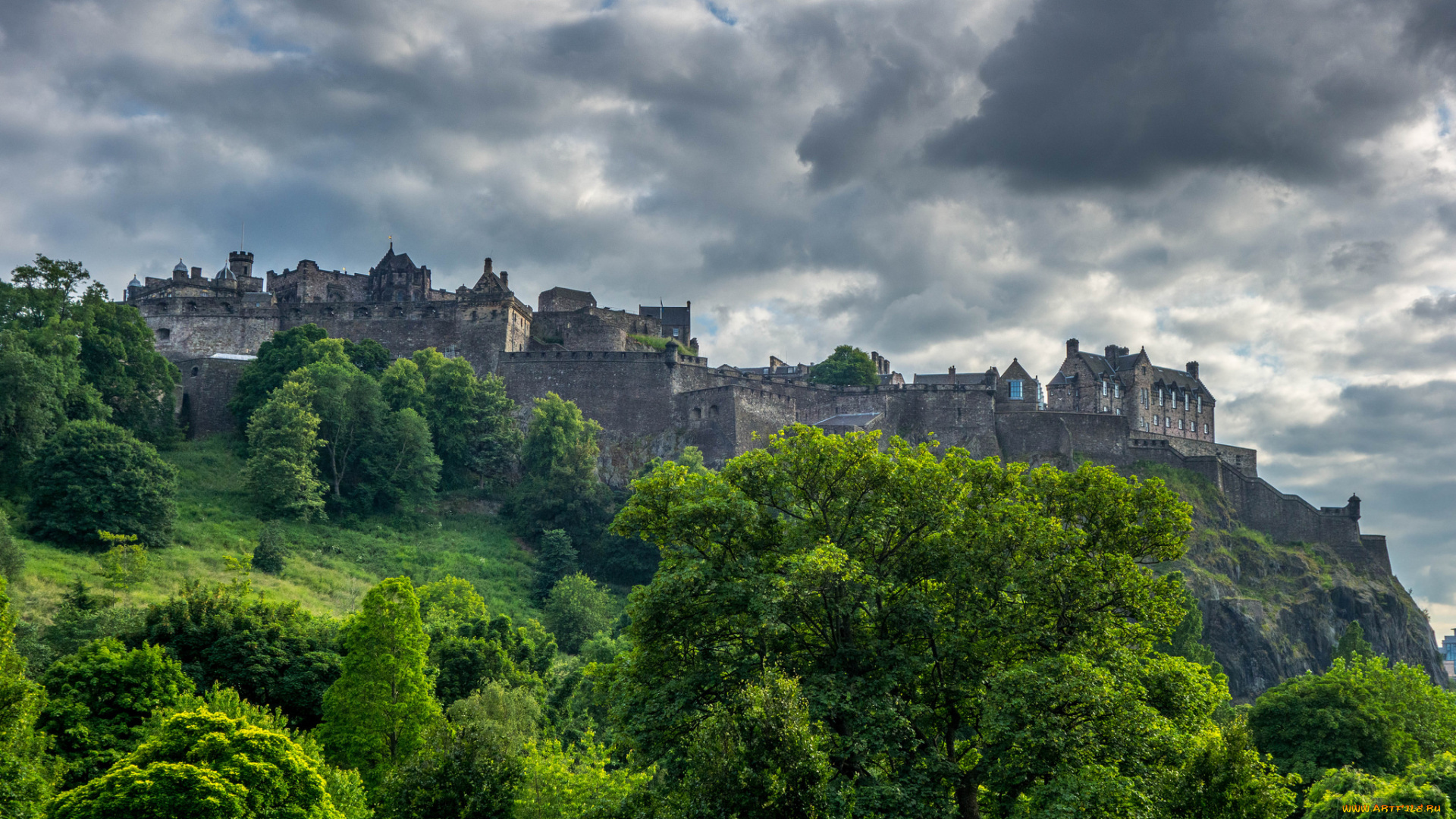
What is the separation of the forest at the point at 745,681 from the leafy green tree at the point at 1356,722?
95 millimetres

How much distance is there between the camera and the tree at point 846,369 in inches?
2815

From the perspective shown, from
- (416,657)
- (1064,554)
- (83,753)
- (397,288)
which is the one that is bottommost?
(83,753)


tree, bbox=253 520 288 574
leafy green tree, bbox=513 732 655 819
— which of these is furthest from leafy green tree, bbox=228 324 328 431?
leafy green tree, bbox=513 732 655 819

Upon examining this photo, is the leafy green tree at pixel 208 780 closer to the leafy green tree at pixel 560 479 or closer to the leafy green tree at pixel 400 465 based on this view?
the leafy green tree at pixel 400 465

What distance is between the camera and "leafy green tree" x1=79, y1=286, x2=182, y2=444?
4934 centimetres

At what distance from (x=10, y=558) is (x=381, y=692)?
44.7ft

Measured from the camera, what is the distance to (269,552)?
4103 cm

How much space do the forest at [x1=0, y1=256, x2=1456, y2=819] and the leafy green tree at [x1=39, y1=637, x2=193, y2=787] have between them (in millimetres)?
59

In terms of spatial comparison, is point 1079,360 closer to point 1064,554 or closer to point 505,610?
point 505,610

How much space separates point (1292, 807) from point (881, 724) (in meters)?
7.15

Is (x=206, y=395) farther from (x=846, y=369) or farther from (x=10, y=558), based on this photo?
(x=846, y=369)

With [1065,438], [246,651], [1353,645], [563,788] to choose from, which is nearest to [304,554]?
[246,651]

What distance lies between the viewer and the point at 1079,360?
7400 centimetres

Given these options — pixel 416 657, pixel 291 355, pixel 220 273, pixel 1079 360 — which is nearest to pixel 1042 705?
pixel 416 657
